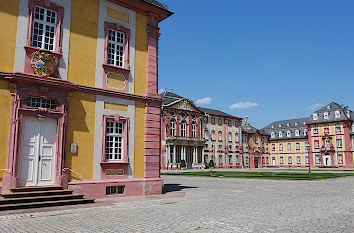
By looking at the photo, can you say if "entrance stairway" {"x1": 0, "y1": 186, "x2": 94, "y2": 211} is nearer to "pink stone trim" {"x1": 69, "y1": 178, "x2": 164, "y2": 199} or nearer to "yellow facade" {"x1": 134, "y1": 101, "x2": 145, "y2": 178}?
"pink stone trim" {"x1": 69, "y1": 178, "x2": 164, "y2": 199}

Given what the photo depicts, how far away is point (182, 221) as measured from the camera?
7934mm

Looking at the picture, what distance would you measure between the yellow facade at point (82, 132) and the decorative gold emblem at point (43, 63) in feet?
4.28

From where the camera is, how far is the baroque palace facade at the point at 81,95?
10867mm

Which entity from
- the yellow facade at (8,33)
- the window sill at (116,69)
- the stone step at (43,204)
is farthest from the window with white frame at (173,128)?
the yellow facade at (8,33)

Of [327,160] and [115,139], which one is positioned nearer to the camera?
[115,139]

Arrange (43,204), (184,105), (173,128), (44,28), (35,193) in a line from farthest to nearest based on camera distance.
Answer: (184,105) → (173,128) → (44,28) → (35,193) → (43,204)

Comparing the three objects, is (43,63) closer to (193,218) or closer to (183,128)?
(193,218)

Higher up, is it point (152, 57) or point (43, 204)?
point (152, 57)

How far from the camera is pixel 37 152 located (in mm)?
11195

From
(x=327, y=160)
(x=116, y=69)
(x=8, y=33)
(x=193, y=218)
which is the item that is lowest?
(x=193, y=218)

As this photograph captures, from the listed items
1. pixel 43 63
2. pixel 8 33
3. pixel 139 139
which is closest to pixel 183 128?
pixel 139 139

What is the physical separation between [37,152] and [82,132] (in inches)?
74.7

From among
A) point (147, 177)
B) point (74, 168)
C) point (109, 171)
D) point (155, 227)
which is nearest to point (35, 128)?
point (74, 168)

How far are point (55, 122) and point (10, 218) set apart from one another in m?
4.50
